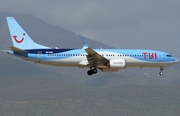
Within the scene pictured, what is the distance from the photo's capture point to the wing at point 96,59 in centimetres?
9916

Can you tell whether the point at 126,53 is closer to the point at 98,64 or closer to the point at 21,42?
A: the point at 98,64

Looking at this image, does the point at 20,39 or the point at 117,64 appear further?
the point at 20,39

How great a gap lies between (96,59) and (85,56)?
6.84 feet

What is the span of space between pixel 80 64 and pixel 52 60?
16.0 feet

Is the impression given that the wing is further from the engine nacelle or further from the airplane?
the engine nacelle

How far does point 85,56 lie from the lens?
10138cm

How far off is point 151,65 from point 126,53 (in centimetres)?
527

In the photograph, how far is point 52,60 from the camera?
10075cm

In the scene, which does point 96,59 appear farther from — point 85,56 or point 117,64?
point 117,64

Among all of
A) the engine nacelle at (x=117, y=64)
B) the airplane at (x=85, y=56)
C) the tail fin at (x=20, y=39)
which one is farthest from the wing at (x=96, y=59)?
the tail fin at (x=20, y=39)

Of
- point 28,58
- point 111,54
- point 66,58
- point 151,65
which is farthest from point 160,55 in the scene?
point 28,58

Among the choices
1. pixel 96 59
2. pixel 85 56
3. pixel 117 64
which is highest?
pixel 85 56

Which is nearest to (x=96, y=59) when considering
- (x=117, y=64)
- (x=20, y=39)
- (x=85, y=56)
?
(x=85, y=56)

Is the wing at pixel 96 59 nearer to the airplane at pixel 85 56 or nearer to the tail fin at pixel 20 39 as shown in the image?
the airplane at pixel 85 56
